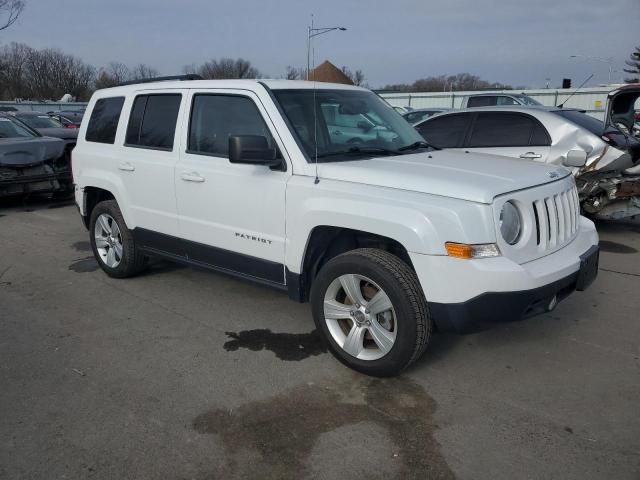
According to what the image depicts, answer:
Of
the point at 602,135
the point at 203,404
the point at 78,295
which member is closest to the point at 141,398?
the point at 203,404

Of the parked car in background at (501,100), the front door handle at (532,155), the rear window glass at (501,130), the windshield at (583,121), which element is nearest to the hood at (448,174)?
the front door handle at (532,155)

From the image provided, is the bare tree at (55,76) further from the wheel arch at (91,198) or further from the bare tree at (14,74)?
the wheel arch at (91,198)

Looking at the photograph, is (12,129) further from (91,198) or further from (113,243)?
(113,243)

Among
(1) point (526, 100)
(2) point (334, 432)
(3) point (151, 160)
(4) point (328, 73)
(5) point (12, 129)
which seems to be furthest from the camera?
(1) point (526, 100)

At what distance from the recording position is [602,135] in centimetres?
703

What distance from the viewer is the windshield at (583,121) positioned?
23.3ft

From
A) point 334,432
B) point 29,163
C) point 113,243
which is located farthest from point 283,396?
point 29,163

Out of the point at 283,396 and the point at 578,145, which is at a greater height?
the point at 578,145

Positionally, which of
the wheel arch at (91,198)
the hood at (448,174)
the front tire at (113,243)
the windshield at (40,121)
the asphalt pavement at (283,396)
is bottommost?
the asphalt pavement at (283,396)

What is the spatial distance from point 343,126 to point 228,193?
101cm

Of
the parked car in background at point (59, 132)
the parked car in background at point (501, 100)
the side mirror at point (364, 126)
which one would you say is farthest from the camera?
the parked car in background at point (501, 100)

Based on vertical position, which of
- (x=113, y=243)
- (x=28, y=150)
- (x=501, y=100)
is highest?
(x=501, y=100)

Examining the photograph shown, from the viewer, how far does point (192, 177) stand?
14.3 ft

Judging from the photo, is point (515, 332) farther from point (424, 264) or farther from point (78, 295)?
point (78, 295)
